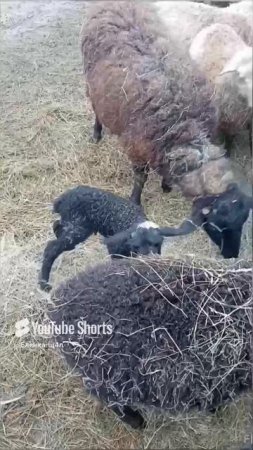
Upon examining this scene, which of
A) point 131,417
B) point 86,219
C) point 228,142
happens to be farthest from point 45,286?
point 228,142

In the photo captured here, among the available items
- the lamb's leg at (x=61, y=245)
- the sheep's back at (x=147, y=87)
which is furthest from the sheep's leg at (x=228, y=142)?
the lamb's leg at (x=61, y=245)

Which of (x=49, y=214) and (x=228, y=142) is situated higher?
(x=228, y=142)

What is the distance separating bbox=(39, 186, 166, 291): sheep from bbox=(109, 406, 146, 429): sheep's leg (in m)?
0.62

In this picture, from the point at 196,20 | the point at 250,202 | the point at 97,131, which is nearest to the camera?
the point at 250,202

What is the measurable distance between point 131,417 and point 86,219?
0.86 metres

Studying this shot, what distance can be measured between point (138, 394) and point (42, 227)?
3.91 ft

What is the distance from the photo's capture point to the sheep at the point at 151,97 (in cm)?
297

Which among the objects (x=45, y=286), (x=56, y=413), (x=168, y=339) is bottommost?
(x=56, y=413)

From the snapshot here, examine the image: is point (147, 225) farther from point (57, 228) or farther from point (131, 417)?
point (131, 417)

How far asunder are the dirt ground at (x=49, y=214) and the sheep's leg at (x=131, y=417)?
3 cm

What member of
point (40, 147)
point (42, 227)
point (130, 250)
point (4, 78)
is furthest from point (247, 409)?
point (4, 78)

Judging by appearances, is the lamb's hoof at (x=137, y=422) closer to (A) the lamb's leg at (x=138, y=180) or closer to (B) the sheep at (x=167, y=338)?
(B) the sheep at (x=167, y=338)

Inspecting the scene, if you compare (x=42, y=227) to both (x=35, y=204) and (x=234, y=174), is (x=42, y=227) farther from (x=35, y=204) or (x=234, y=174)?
(x=234, y=174)

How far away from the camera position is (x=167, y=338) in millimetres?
2123
